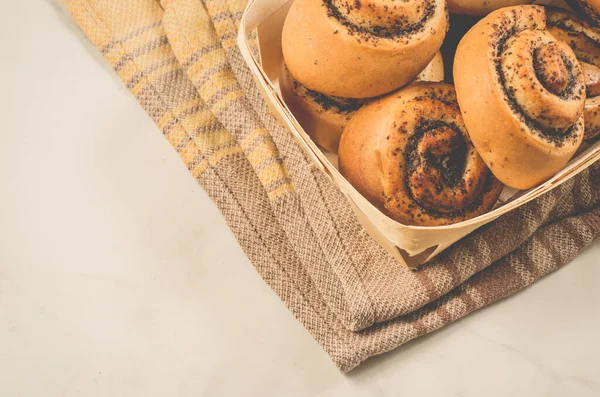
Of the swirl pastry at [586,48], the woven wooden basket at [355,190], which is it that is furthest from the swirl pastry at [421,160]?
the swirl pastry at [586,48]

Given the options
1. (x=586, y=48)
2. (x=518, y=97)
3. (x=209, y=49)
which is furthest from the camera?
(x=209, y=49)

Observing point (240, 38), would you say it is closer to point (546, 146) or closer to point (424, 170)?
point (424, 170)

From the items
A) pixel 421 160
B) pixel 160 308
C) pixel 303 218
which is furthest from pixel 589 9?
pixel 160 308

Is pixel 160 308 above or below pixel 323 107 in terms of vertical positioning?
below

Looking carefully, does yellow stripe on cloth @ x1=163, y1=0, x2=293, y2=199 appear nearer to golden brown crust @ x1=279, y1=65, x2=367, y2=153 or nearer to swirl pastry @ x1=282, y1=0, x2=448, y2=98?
golden brown crust @ x1=279, y1=65, x2=367, y2=153

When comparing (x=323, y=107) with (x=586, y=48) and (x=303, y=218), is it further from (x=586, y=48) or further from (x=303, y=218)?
(x=586, y=48)

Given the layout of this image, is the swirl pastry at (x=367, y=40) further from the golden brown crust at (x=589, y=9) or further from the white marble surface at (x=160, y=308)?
the white marble surface at (x=160, y=308)
